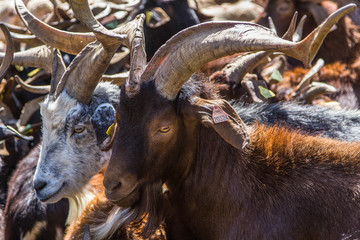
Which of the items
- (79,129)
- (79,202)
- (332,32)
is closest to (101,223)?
(79,202)

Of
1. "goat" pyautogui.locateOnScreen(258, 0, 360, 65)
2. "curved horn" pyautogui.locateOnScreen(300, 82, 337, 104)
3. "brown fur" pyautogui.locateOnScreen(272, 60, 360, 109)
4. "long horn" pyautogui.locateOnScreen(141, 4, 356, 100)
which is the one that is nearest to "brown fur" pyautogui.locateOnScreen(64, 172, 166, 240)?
"long horn" pyautogui.locateOnScreen(141, 4, 356, 100)

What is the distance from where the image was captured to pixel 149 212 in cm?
296

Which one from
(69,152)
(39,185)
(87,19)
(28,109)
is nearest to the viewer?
(87,19)

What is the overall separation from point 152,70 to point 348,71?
148 inches

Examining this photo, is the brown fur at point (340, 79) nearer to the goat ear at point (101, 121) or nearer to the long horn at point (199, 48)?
the goat ear at point (101, 121)

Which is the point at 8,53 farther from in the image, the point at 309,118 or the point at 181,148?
the point at 309,118

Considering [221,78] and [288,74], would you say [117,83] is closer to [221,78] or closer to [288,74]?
[221,78]

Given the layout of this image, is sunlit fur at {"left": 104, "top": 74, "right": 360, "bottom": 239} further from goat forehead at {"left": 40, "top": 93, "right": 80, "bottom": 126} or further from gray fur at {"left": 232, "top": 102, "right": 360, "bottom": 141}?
goat forehead at {"left": 40, "top": 93, "right": 80, "bottom": 126}

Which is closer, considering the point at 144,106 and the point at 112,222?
the point at 144,106

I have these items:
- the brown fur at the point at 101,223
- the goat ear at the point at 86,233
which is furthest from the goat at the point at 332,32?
the goat ear at the point at 86,233

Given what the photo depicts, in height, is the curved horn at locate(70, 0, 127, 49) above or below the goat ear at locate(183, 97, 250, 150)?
above

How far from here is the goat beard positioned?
2879mm

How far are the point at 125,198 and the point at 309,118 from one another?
1721 millimetres

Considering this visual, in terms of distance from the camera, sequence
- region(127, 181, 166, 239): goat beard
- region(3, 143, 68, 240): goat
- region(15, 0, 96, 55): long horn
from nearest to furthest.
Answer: region(127, 181, 166, 239): goat beard, region(15, 0, 96, 55): long horn, region(3, 143, 68, 240): goat
